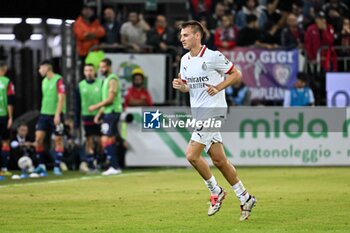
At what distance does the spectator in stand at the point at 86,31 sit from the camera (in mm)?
27219

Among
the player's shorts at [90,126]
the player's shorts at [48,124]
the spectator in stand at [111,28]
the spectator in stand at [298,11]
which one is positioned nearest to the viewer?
the player's shorts at [48,124]

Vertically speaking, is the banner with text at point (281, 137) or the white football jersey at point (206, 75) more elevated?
the white football jersey at point (206, 75)

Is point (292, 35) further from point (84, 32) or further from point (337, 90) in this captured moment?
point (84, 32)

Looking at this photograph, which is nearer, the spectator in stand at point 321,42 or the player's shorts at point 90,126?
the player's shorts at point 90,126

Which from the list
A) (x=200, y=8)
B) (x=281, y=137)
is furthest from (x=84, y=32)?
(x=281, y=137)

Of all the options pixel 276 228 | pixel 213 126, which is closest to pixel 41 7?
pixel 213 126

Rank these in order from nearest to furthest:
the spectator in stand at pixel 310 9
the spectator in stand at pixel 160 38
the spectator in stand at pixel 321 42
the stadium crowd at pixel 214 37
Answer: the stadium crowd at pixel 214 37
the spectator in stand at pixel 321 42
the spectator in stand at pixel 160 38
the spectator in stand at pixel 310 9

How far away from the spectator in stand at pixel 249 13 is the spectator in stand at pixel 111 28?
331 cm

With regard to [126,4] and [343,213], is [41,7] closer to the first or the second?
[126,4]

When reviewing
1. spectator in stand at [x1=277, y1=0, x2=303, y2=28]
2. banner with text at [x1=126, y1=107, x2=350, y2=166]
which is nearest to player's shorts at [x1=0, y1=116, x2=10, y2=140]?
banner with text at [x1=126, y1=107, x2=350, y2=166]

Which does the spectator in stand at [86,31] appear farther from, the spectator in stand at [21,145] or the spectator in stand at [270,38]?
the spectator in stand at [270,38]

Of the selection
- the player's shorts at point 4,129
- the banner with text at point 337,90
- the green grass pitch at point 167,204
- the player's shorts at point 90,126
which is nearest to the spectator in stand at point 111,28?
the player's shorts at point 90,126

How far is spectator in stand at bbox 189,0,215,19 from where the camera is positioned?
93.2 feet

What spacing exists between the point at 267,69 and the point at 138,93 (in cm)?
342
